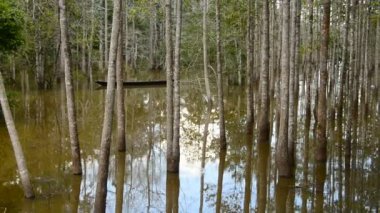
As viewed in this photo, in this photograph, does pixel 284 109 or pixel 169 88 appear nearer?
pixel 169 88

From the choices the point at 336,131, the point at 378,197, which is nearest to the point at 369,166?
the point at 378,197

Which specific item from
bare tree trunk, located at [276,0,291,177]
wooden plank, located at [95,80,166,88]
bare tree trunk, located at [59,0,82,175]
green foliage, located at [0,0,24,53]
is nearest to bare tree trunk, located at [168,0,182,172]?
bare tree trunk, located at [59,0,82,175]

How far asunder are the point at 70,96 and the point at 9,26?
26.0 ft

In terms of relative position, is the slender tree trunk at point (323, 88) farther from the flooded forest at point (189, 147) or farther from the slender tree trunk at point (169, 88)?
the slender tree trunk at point (169, 88)

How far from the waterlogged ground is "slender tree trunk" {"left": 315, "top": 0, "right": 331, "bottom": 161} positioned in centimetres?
47

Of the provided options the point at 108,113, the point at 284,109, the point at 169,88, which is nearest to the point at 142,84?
the point at 169,88

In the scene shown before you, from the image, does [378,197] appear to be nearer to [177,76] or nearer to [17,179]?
[177,76]

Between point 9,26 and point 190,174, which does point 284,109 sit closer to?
point 190,174

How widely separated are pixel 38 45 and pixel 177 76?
Result: 1866cm

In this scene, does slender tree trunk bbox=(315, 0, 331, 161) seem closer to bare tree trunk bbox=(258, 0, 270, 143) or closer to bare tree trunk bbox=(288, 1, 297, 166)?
bare tree trunk bbox=(288, 1, 297, 166)

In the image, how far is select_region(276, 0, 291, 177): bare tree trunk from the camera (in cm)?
1014

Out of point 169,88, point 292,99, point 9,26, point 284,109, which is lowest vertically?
point 284,109

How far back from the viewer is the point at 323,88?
10.9 m

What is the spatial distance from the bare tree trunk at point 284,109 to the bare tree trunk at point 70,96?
186 inches
